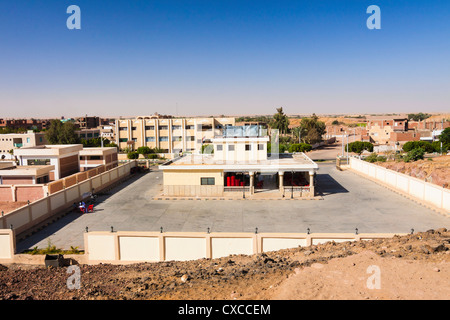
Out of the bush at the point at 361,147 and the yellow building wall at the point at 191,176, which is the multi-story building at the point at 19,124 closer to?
the bush at the point at 361,147

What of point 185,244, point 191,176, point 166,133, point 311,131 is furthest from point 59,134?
point 185,244

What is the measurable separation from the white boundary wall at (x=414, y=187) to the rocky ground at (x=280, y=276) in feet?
37.2

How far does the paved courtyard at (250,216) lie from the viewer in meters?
21.9

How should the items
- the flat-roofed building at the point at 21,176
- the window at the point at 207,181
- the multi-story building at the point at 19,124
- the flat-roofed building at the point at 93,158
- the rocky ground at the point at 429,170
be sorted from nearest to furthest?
1. the window at the point at 207,181
2. the flat-roofed building at the point at 21,176
3. the rocky ground at the point at 429,170
4. the flat-roofed building at the point at 93,158
5. the multi-story building at the point at 19,124

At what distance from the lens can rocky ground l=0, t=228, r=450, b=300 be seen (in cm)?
962

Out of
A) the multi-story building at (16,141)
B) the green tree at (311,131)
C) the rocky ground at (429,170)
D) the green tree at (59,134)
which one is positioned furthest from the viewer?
the green tree at (311,131)

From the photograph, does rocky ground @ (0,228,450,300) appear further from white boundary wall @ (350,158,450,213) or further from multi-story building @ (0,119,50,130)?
multi-story building @ (0,119,50,130)

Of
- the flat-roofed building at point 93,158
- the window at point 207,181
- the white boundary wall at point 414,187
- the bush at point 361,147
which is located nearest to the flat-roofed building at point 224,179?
the window at point 207,181

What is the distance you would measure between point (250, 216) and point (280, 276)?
46.0 feet

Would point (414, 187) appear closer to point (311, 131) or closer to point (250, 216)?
point (250, 216)

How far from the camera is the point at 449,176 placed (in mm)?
36281
